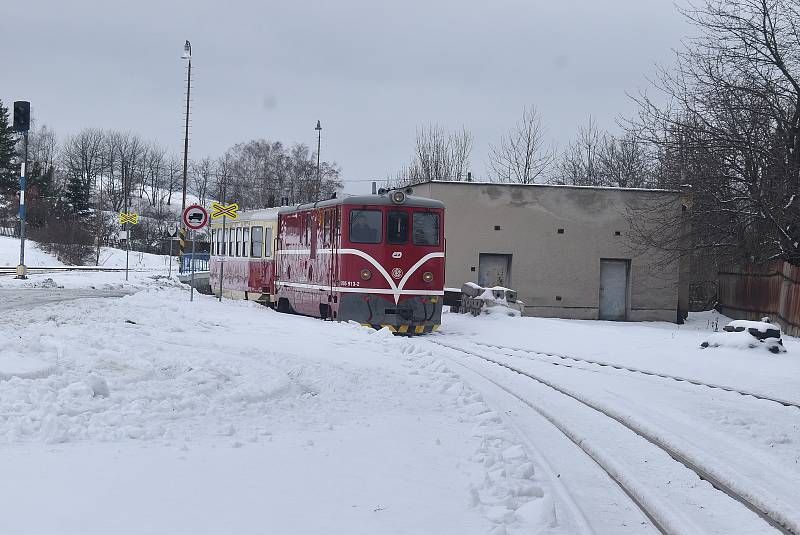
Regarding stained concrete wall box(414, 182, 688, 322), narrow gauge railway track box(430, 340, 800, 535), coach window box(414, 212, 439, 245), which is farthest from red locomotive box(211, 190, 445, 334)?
stained concrete wall box(414, 182, 688, 322)

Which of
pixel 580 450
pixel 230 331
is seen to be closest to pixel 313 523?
pixel 580 450

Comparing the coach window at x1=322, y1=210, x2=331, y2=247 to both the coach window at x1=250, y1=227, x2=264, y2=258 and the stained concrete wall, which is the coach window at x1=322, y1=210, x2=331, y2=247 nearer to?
the coach window at x1=250, y1=227, x2=264, y2=258

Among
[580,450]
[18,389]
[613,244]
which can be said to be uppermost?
[613,244]

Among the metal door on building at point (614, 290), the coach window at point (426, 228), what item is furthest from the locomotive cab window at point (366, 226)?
the metal door on building at point (614, 290)

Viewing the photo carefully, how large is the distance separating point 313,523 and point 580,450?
4.16 metres

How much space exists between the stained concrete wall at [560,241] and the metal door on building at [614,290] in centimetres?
30

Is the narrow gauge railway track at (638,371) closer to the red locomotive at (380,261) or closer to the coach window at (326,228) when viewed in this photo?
the red locomotive at (380,261)

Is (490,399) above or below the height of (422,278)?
below

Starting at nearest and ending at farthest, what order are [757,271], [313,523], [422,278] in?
[313,523] → [422,278] → [757,271]

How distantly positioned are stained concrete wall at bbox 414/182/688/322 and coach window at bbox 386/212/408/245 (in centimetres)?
1277

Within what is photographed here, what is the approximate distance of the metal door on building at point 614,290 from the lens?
36.3 metres

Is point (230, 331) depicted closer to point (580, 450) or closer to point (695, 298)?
point (580, 450)

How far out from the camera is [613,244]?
3603 centimetres

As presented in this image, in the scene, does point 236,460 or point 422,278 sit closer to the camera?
point 236,460
